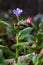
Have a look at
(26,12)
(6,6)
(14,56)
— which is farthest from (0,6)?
(14,56)

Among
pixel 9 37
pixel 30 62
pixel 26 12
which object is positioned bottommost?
pixel 30 62

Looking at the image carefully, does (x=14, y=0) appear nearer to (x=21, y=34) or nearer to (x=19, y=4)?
(x=19, y=4)

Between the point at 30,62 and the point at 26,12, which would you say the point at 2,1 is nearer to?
the point at 26,12

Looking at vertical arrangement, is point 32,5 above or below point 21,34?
above

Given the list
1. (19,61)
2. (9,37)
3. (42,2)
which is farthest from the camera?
(42,2)

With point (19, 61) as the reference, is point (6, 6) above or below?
above

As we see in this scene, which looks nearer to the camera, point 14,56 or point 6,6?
point 14,56

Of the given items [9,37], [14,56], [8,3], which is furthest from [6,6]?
[14,56]

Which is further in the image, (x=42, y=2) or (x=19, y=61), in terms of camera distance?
(x=42, y=2)

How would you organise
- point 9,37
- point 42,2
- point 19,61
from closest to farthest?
1. point 19,61
2. point 9,37
3. point 42,2
